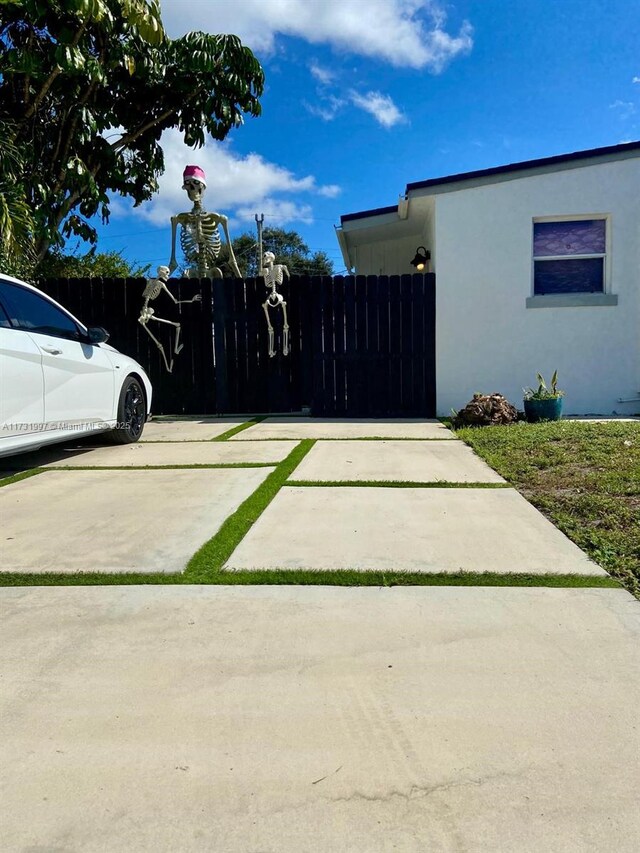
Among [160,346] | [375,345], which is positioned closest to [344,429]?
[375,345]

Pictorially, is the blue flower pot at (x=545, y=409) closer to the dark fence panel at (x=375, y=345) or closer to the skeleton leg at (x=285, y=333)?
the dark fence panel at (x=375, y=345)

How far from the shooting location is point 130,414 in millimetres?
6863

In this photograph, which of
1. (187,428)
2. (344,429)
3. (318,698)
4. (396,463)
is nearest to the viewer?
(318,698)

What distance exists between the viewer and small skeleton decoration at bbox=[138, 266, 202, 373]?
921 centimetres

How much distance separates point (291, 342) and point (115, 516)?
234 inches

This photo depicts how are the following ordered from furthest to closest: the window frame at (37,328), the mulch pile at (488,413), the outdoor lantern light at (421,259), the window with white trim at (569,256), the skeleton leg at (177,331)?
the outdoor lantern light at (421,259), the skeleton leg at (177,331), the window with white trim at (569,256), the mulch pile at (488,413), the window frame at (37,328)

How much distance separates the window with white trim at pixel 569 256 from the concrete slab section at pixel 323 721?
23.7 feet

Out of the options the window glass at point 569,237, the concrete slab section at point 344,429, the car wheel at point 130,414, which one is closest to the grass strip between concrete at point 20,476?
the car wheel at point 130,414

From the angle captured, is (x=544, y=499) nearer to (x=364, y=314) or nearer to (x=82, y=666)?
(x=82, y=666)

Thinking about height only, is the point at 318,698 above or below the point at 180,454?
below

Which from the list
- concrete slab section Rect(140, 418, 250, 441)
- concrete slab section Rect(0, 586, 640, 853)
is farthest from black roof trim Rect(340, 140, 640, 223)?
concrete slab section Rect(0, 586, 640, 853)

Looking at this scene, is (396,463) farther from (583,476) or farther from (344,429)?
(344,429)

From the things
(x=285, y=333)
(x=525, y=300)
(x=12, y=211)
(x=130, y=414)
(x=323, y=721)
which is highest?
(x=12, y=211)

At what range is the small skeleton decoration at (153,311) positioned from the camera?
9211 mm
